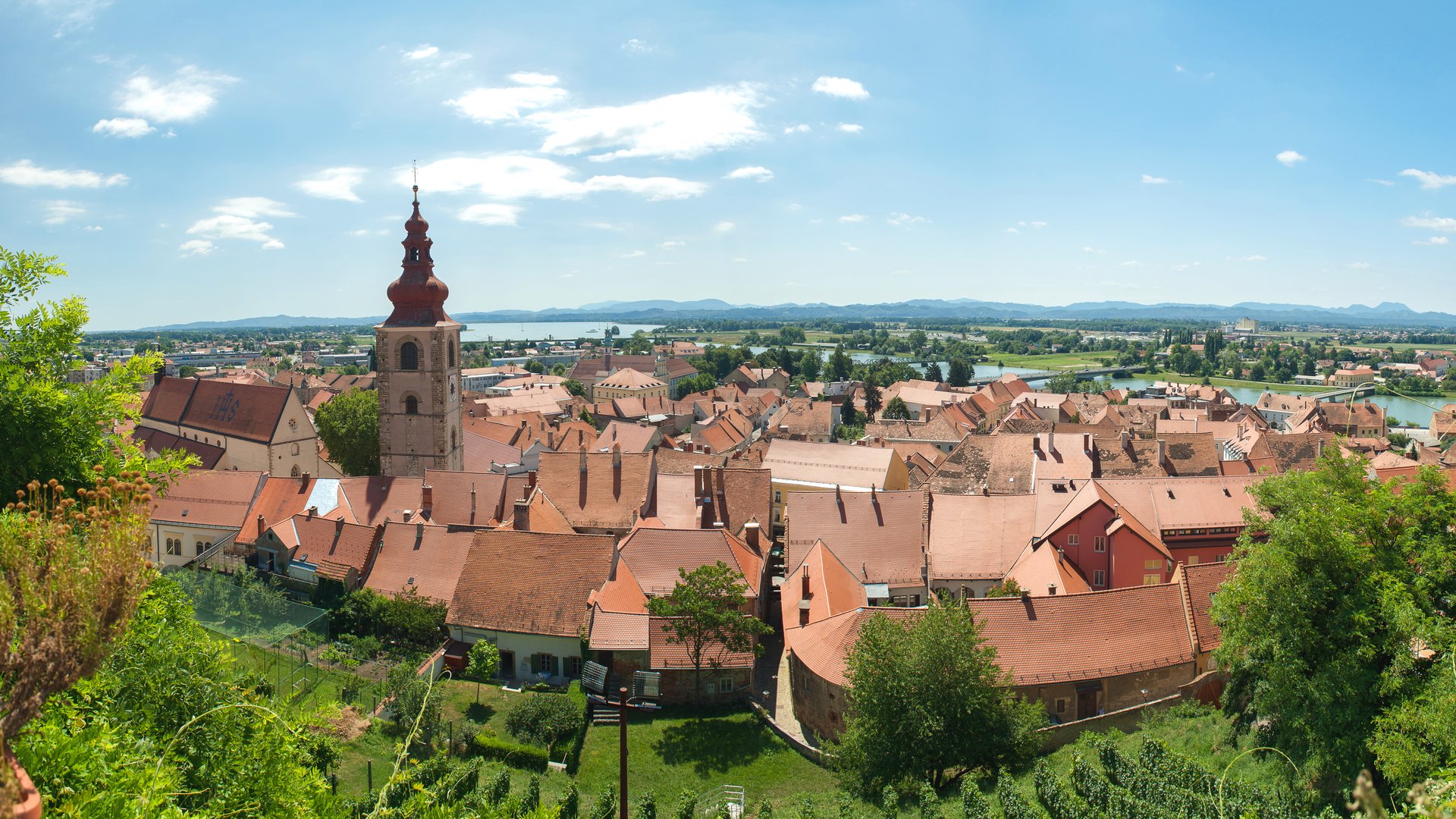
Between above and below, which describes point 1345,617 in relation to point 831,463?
above

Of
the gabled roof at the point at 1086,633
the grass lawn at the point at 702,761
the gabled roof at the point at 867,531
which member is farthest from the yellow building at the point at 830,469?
the grass lawn at the point at 702,761

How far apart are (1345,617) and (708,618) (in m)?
17.4

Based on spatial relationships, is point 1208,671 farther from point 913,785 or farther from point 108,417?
point 108,417

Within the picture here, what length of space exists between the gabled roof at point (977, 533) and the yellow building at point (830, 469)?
1305 centimetres

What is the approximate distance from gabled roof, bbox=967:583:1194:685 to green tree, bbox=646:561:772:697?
7.59 m

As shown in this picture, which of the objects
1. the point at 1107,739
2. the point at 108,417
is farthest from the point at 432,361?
the point at 1107,739

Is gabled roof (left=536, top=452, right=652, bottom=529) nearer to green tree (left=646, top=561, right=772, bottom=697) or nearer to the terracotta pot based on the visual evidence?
green tree (left=646, top=561, right=772, bottom=697)

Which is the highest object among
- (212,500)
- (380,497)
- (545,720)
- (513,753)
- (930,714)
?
(380,497)

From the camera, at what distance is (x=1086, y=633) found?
29.5 metres

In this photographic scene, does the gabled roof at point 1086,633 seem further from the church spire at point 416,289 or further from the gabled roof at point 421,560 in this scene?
the church spire at point 416,289

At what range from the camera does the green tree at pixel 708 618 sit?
29797mm

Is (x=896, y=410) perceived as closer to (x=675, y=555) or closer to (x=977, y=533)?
(x=977, y=533)

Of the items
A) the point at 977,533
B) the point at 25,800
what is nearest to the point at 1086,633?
the point at 977,533

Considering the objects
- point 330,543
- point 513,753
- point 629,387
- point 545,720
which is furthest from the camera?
point 629,387
